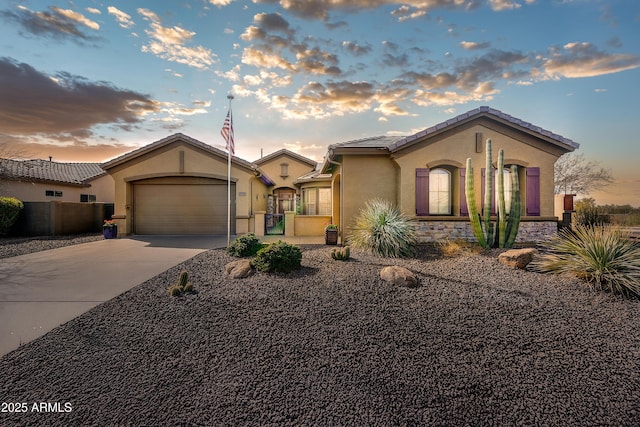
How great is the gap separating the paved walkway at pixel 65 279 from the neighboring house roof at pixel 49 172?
8486 mm

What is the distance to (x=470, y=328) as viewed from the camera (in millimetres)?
4121

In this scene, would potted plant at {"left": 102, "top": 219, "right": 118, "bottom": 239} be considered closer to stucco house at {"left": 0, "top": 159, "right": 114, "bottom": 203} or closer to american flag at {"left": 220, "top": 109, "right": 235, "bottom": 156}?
stucco house at {"left": 0, "top": 159, "right": 114, "bottom": 203}

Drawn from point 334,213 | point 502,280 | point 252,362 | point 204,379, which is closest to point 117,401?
point 204,379

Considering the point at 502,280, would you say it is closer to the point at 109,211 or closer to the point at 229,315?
the point at 229,315

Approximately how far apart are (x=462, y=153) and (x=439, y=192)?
1596 mm

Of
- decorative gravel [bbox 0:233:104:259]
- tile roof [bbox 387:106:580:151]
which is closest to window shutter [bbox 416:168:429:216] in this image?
tile roof [bbox 387:106:580:151]

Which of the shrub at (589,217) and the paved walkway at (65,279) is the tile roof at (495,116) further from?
the paved walkway at (65,279)

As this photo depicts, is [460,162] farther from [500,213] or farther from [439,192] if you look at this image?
[500,213]

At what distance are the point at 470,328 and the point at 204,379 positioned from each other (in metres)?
3.56

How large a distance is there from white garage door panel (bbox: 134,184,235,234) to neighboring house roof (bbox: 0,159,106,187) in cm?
601

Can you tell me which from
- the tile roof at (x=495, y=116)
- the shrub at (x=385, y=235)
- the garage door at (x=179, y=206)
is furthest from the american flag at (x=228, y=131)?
the tile roof at (x=495, y=116)

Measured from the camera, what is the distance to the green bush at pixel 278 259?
624cm

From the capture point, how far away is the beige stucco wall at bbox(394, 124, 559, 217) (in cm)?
1044

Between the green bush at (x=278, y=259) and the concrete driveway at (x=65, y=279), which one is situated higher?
the green bush at (x=278, y=259)
